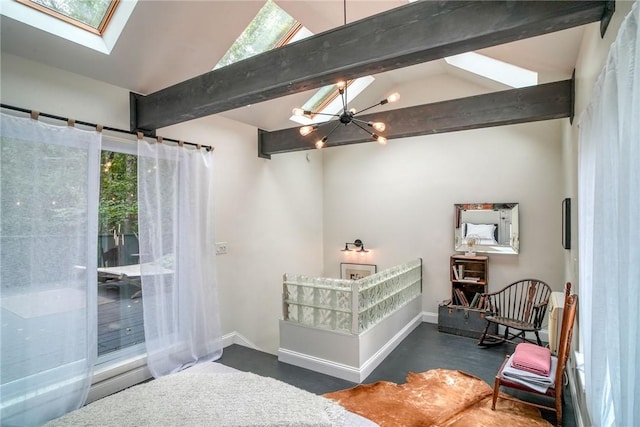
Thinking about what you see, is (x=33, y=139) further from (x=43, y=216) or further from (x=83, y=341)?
(x=83, y=341)

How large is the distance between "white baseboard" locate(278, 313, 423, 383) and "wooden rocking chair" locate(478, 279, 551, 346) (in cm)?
130

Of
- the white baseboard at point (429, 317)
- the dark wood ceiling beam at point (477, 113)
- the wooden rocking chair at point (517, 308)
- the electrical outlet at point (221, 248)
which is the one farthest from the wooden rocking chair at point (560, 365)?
the electrical outlet at point (221, 248)

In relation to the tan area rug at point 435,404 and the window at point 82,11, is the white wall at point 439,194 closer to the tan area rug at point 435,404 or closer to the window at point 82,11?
the tan area rug at point 435,404

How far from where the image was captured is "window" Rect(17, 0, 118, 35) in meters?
2.46

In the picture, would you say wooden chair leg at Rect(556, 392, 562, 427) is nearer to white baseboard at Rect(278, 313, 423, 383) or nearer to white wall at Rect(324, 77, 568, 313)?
white baseboard at Rect(278, 313, 423, 383)

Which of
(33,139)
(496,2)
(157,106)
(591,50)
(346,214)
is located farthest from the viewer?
(346,214)

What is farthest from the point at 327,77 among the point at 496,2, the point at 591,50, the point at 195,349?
the point at 195,349

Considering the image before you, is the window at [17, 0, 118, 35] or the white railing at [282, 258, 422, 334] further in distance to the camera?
the white railing at [282, 258, 422, 334]

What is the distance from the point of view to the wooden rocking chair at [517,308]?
3.84m

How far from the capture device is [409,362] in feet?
12.0

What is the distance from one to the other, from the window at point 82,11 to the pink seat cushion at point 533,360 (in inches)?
172

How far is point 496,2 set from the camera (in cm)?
165

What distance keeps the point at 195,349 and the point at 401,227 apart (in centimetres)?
349

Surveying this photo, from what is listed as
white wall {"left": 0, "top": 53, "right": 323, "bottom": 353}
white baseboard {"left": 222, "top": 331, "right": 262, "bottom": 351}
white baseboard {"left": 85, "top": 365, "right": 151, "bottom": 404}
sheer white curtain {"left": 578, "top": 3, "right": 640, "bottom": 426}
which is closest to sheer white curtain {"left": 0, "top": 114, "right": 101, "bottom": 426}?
white baseboard {"left": 85, "top": 365, "right": 151, "bottom": 404}
